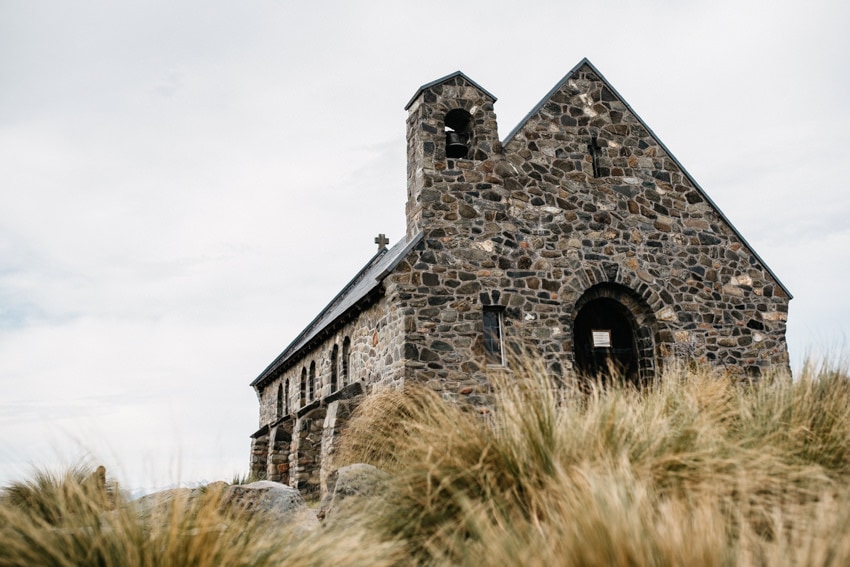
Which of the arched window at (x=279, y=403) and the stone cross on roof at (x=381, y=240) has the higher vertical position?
the stone cross on roof at (x=381, y=240)

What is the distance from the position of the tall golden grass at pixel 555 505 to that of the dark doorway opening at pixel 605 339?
7.32m

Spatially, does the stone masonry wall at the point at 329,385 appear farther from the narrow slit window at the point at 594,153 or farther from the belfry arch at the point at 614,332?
the narrow slit window at the point at 594,153

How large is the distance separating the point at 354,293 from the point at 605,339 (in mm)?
8016

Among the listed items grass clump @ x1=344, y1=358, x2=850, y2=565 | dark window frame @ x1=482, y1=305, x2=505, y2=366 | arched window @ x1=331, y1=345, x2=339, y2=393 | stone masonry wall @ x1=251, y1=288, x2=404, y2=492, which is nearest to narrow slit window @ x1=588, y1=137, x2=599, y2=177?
dark window frame @ x1=482, y1=305, x2=505, y2=366

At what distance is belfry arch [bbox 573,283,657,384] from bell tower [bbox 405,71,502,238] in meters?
3.46

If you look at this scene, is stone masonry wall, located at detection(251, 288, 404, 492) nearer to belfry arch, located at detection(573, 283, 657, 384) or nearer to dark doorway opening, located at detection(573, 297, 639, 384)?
belfry arch, located at detection(573, 283, 657, 384)

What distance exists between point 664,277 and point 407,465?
10512 mm

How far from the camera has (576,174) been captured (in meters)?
14.8

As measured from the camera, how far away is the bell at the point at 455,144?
14414 millimetres

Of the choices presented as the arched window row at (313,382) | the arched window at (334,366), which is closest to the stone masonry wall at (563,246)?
the arched window row at (313,382)

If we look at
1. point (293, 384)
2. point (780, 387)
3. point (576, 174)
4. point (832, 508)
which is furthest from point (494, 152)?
point (293, 384)

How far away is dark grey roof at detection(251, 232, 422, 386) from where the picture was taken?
1350 cm

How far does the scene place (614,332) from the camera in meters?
14.8

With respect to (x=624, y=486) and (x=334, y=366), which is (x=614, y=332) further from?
(x=624, y=486)
